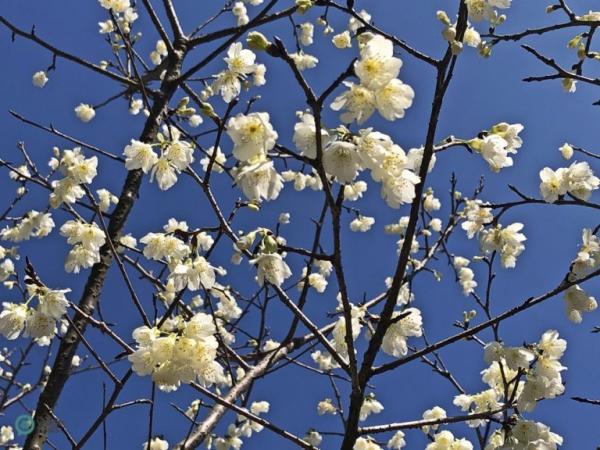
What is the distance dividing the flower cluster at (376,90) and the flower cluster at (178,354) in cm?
88

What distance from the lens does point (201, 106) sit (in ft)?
6.65

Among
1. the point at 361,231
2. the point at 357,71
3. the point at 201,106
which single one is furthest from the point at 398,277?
the point at 361,231

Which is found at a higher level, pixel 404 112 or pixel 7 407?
pixel 7 407

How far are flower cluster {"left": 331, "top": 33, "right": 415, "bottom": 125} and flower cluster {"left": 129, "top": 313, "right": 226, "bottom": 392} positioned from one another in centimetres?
88

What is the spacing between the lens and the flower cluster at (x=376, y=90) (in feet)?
5.28

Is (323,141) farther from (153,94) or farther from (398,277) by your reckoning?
(153,94)

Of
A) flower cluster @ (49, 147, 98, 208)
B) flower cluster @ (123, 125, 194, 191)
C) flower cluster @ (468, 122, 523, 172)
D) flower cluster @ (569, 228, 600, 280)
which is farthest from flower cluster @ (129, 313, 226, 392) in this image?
flower cluster @ (49, 147, 98, 208)

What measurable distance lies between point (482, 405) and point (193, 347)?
2169 millimetres

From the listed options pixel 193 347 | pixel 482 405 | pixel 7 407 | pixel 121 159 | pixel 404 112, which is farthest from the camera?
pixel 7 407

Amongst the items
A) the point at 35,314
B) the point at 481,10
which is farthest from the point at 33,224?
the point at 481,10

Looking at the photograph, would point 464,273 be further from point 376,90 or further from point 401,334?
point 376,90

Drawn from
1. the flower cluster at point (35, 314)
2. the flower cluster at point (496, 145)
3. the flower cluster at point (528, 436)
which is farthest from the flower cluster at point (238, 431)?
the flower cluster at point (496, 145)

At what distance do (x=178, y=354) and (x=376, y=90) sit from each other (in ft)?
3.52

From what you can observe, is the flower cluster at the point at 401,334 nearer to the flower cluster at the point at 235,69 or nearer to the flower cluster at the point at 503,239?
the flower cluster at the point at 503,239
